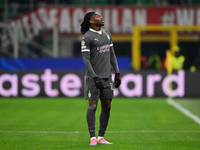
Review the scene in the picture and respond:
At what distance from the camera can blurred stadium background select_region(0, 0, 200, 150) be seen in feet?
25.5

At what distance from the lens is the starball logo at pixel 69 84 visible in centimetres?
1628

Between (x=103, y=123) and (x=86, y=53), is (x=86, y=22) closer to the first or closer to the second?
(x=86, y=53)

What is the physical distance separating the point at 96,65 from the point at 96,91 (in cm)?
41

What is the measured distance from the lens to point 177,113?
11.3 meters

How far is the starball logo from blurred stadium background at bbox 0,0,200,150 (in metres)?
0.04

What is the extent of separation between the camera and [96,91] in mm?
6512

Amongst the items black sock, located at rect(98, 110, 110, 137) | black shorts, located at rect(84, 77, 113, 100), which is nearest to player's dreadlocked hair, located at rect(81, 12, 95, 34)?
black shorts, located at rect(84, 77, 113, 100)

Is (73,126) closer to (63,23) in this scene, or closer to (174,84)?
(174,84)

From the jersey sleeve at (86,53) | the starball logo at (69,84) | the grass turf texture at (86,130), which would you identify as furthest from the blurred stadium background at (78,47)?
the jersey sleeve at (86,53)

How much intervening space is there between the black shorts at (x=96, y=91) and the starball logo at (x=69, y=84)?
9634 mm

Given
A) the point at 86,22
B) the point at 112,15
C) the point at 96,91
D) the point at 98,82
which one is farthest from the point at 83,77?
the point at 98,82

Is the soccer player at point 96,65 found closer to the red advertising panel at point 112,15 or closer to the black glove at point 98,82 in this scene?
the black glove at point 98,82

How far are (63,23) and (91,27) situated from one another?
1533cm

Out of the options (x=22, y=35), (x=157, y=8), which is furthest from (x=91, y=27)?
(x=157, y=8)
